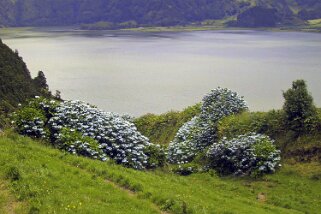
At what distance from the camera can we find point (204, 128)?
37125mm

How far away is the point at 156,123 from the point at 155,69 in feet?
248

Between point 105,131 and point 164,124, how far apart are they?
713 inches

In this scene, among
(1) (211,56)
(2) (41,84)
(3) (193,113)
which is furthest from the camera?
(1) (211,56)

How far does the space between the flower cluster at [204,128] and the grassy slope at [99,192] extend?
31.7ft

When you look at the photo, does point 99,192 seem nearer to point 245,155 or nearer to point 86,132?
point 86,132

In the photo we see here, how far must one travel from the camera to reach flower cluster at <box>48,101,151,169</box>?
26.2 m

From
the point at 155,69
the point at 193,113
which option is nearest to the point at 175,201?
the point at 193,113

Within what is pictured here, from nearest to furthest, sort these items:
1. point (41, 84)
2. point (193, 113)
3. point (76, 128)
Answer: point (76, 128), point (193, 113), point (41, 84)

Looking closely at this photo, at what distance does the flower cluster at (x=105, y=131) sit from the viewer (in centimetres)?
2620

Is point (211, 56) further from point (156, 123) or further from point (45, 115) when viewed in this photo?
point (45, 115)

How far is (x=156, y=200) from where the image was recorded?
55.5 feet

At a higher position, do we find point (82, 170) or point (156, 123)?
point (82, 170)

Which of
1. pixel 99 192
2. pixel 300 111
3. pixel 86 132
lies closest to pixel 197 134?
pixel 300 111

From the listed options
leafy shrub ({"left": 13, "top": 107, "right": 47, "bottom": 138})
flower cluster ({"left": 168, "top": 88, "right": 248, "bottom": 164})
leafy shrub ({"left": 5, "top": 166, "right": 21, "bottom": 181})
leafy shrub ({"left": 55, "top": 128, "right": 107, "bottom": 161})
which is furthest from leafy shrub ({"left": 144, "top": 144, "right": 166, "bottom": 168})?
leafy shrub ({"left": 5, "top": 166, "right": 21, "bottom": 181})
